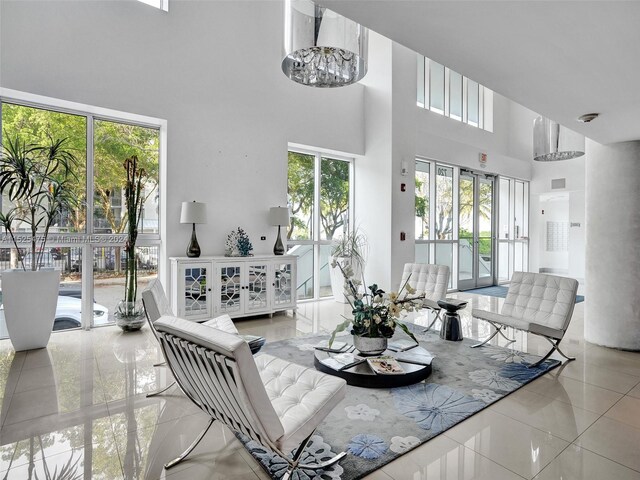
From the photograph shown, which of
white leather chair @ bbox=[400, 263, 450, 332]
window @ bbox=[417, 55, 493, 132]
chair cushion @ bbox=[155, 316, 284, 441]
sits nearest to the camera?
chair cushion @ bbox=[155, 316, 284, 441]

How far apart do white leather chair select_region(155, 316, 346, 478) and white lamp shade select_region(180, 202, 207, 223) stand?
10.0 feet

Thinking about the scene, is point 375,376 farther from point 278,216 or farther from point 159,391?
point 278,216

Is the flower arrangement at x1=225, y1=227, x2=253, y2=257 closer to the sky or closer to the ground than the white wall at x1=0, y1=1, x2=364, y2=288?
closer to the ground

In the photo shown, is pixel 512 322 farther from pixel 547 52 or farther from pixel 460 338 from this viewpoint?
pixel 547 52

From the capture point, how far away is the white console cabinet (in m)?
4.85

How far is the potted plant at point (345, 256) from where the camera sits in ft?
22.4

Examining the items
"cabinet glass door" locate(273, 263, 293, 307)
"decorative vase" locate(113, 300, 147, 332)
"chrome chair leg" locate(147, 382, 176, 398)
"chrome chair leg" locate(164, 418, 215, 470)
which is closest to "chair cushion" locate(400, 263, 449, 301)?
"cabinet glass door" locate(273, 263, 293, 307)

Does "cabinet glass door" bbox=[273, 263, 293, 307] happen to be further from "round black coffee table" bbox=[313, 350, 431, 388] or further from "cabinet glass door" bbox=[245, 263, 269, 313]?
"round black coffee table" bbox=[313, 350, 431, 388]

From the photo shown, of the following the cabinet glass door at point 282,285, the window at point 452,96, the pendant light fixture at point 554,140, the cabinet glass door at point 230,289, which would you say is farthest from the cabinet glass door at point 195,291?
the window at point 452,96

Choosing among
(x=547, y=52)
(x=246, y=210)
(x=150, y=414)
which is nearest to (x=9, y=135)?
(x=246, y=210)

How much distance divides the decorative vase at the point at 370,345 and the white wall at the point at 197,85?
3.07 meters

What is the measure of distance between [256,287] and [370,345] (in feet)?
8.89

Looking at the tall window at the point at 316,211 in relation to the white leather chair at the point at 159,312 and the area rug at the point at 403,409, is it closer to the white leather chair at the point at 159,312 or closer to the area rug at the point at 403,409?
the area rug at the point at 403,409

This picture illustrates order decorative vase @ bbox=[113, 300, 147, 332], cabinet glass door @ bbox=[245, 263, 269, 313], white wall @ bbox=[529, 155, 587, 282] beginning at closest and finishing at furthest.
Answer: decorative vase @ bbox=[113, 300, 147, 332]
cabinet glass door @ bbox=[245, 263, 269, 313]
white wall @ bbox=[529, 155, 587, 282]
